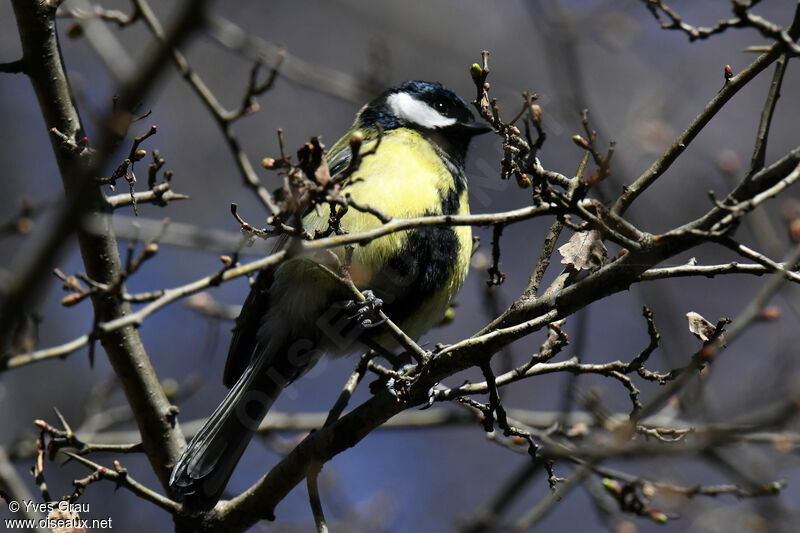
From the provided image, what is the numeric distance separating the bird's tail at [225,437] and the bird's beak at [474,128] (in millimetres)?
1556

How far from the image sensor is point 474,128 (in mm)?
4285

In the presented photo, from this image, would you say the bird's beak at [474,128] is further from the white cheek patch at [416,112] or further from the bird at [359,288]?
the bird at [359,288]

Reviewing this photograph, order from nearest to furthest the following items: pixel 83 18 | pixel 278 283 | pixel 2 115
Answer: pixel 83 18
pixel 278 283
pixel 2 115

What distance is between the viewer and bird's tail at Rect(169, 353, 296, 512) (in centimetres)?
294

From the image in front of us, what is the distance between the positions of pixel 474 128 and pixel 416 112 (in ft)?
1.08

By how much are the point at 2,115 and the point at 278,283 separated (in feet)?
18.6

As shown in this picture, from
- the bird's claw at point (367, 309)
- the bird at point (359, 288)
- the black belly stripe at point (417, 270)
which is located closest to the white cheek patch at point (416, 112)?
the bird at point (359, 288)

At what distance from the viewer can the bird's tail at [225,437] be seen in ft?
9.64

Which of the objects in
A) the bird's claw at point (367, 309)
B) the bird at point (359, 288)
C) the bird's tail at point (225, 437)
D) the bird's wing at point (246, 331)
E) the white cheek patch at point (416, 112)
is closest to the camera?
the bird's claw at point (367, 309)

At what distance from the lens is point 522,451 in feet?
10.5

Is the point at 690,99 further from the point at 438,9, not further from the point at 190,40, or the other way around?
the point at 190,40

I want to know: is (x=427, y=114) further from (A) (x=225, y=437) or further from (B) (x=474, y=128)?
(A) (x=225, y=437)

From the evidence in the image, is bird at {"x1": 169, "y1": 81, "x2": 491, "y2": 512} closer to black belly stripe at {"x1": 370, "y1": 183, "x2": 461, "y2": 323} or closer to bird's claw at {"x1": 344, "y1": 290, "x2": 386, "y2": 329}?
black belly stripe at {"x1": 370, "y1": 183, "x2": 461, "y2": 323}

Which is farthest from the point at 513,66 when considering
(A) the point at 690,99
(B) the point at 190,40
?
(B) the point at 190,40
